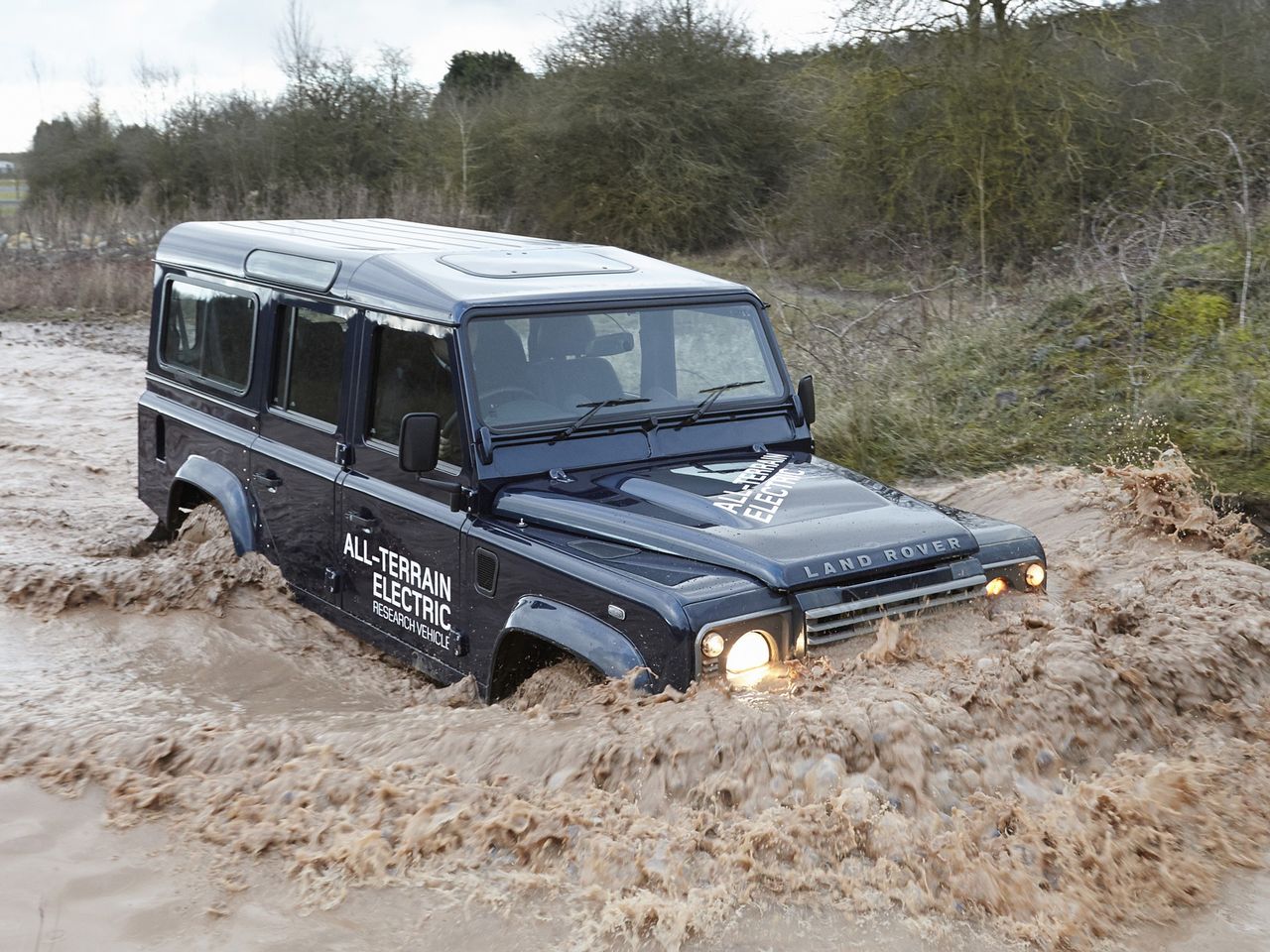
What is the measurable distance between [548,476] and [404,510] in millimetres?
642

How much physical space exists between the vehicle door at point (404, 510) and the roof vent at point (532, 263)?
1.35 ft

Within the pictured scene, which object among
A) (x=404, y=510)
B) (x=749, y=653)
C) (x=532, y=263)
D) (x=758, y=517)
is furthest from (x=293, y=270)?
(x=749, y=653)

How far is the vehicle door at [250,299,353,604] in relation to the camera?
17.6 ft

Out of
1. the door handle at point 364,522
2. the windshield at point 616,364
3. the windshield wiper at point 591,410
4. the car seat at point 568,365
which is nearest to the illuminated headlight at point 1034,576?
the windshield at point 616,364

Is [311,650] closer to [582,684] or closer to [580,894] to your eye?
[582,684]

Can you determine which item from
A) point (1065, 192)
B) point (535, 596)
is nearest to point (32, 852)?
point (535, 596)

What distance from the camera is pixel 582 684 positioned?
13.9 feet

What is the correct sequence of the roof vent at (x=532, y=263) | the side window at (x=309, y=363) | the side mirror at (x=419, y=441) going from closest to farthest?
→ 1. the side mirror at (x=419, y=441)
2. the roof vent at (x=532, y=263)
3. the side window at (x=309, y=363)

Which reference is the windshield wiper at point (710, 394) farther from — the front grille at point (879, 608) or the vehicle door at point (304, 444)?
the vehicle door at point (304, 444)

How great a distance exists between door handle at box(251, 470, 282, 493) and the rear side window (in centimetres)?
46

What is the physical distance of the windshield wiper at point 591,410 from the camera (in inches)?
187

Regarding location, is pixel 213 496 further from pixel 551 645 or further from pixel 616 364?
pixel 551 645

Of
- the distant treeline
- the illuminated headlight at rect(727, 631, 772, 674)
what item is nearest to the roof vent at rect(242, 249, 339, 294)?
the illuminated headlight at rect(727, 631, 772, 674)

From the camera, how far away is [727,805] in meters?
3.56
